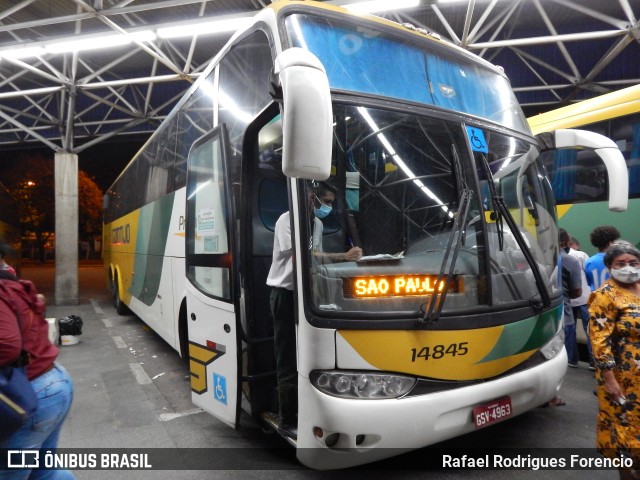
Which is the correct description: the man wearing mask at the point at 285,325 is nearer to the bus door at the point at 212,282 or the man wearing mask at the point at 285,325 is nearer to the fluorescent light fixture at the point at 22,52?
the bus door at the point at 212,282

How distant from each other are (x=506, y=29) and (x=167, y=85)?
11364 millimetres

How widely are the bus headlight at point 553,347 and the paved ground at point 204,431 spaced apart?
789mm

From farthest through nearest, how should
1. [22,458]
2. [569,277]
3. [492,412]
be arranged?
[569,277]
[492,412]
[22,458]

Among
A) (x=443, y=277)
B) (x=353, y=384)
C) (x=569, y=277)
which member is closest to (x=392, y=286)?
(x=443, y=277)

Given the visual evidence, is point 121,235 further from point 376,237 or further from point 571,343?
point 571,343

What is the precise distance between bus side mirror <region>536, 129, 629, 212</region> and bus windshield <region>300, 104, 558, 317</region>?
33.0 inches

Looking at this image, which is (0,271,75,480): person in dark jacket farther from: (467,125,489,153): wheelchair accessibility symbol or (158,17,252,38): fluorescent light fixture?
(158,17,252,38): fluorescent light fixture

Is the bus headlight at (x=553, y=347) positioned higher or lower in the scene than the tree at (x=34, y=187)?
lower

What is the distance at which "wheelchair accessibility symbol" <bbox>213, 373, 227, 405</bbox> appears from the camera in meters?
3.51

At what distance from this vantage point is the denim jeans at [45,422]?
2172 mm

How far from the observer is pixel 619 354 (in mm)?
2715

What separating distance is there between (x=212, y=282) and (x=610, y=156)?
11.2ft

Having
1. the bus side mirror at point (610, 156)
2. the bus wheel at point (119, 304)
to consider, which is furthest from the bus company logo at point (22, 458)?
the bus wheel at point (119, 304)

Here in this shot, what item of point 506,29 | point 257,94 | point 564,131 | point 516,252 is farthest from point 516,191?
point 506,29
